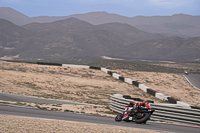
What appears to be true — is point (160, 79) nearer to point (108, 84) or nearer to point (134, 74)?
point (134, 74)

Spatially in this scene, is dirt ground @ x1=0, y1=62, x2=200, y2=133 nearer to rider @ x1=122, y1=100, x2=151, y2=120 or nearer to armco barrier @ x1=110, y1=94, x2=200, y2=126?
rider @ x1=122, y1=100, x2=151, y2=120

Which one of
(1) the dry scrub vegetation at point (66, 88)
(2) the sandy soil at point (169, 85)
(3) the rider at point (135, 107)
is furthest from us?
(2) the sandy soil at point (169, 85)

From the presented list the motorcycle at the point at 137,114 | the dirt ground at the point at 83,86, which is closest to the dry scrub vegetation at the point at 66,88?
the dirt ground at the point at 83,86

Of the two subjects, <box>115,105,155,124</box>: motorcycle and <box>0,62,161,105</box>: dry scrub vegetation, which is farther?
<box>0,62,161,105</box>: dry scrub vegetation

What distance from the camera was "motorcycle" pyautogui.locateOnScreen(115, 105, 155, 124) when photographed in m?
14.2

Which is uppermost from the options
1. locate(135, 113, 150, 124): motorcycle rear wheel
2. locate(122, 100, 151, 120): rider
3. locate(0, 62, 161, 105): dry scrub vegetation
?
locate(122, 100, 151, 120): rider

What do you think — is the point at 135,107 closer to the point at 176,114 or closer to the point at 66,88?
the point at 176,114

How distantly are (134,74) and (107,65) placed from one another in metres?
32.8

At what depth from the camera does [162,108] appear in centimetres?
1686

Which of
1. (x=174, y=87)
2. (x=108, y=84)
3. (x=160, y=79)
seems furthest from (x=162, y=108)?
(x=160, y=79)

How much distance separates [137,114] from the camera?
571 inches

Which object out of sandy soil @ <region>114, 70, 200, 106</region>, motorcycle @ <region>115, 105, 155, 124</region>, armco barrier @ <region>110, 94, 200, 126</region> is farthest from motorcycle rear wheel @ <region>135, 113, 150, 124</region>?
sandy soil @ <region>114, 70, 200, 106</region>

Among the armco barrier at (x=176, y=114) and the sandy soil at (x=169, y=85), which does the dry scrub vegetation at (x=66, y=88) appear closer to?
the sandy soil at (x=169, y=85)

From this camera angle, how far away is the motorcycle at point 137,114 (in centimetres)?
1422
